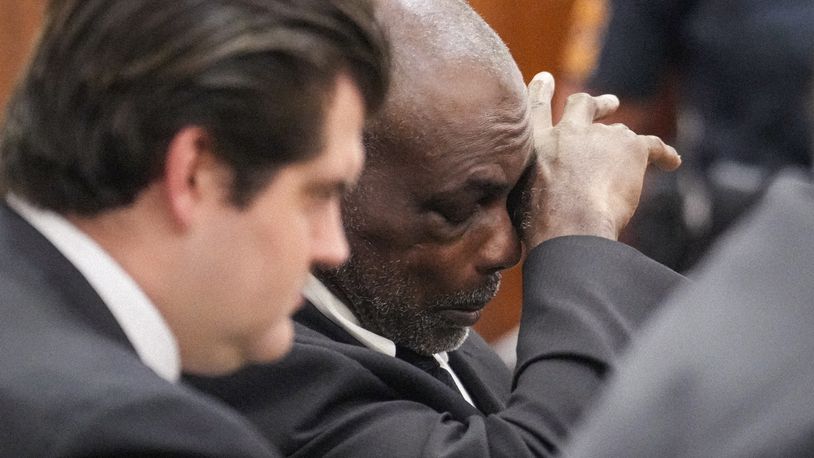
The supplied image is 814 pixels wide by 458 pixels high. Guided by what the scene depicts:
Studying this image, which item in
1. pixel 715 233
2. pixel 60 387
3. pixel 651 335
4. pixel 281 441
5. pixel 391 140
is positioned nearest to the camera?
pixel 651 335

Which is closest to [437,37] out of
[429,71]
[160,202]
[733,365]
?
[429,71]

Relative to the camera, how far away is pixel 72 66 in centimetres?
122

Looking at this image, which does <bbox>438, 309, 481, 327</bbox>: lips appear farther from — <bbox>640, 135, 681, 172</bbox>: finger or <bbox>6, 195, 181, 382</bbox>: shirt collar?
<bbox>6, 195, 181, 382</bbox>: shirt collar

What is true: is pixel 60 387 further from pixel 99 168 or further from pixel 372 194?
pixel 372 194

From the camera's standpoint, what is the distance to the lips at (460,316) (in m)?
1.83

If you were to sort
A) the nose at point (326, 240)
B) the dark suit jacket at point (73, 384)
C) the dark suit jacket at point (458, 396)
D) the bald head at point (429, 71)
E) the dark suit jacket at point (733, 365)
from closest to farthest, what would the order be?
the dark suit jacket at point (733, 365), the dark suit jacket at point (73, 384), the nose at point (326, 240), the dark suit jacket at point (458, 396), the bald head at point (429, 71)

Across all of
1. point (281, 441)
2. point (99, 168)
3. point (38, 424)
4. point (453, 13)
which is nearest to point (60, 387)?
point (38, 424)

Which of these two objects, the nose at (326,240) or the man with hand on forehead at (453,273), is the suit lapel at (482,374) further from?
the nose at (326,240)

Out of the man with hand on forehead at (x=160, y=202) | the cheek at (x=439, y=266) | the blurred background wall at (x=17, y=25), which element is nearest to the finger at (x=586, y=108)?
the cheek at (x=439, y=266)

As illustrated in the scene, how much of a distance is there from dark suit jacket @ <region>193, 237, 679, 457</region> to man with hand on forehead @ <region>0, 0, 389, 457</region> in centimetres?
30

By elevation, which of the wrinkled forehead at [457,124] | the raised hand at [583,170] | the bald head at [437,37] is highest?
the bald head at [437,37]

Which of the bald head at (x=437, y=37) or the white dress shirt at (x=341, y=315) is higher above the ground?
the bald head at (x=437, y=37)

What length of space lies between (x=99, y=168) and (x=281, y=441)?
0.48m

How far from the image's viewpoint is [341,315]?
1.80 meters
